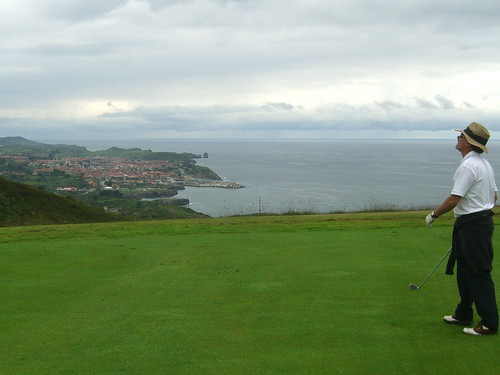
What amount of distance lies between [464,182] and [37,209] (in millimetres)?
31440

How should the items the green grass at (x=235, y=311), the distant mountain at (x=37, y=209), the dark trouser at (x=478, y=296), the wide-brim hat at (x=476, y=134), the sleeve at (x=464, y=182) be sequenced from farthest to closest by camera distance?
1. the distant mountain at (x=37, y=209)
2. the wide-brim hat at (x=476, y=134)
3. the sleeve at (x=464, y=182)
4. the dark trouser at (x=478, y=296)
5. the green grass at (x=235, y=311)

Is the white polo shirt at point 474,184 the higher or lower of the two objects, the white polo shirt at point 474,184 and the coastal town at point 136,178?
the higher

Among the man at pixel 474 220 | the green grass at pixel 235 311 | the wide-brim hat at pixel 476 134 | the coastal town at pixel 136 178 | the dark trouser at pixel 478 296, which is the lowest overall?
the coastal town at pixel 136 178

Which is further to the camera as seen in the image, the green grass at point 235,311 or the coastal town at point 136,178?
the coastal town at point 136,178

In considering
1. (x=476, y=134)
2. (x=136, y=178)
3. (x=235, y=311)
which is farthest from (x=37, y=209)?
(x=136, y=178)

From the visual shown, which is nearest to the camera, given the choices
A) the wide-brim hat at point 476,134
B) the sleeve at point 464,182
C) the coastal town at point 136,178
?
the sleeve at point 464,182

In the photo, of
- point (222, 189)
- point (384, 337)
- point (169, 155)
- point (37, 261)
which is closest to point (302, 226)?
point (37, 261)

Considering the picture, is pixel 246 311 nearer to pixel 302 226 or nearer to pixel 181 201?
pixel 302 226

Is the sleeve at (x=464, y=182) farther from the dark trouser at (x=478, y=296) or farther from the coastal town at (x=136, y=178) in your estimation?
the coastal town at (x=136, y=178)

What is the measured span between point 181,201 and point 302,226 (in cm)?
6773

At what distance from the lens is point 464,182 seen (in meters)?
5.57

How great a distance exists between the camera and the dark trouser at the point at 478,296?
17.7 feet

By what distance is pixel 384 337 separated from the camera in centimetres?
523

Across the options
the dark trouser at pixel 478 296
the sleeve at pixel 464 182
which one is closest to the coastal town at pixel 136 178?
the dark trouser at pixel 478 296
